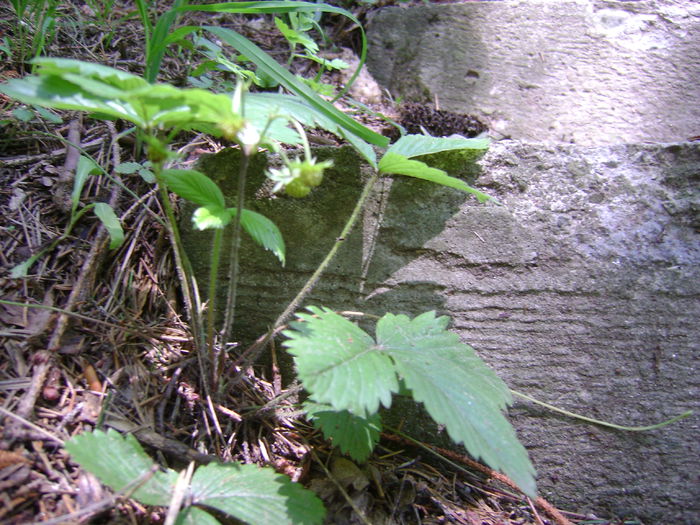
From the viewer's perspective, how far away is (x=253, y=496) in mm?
967

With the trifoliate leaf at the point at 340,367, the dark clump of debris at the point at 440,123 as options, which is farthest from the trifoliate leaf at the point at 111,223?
the dark clump of debris at the point at 440,123

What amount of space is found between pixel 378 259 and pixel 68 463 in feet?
3.09

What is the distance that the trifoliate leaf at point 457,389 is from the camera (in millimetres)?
939

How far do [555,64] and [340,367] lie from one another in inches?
83.8

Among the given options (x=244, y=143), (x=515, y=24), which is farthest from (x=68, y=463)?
(x=515, y=24)

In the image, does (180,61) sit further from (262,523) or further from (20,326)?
(262,523)

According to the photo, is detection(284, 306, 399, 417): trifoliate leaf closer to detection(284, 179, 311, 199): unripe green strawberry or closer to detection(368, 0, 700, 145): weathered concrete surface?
detection(284, 179, 311, 199): unripe green strawberry

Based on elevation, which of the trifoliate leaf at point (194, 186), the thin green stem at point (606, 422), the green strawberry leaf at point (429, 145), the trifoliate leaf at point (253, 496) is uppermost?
the green strawberry leaf at point (429, 145)

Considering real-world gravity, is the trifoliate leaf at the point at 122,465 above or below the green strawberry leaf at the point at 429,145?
below

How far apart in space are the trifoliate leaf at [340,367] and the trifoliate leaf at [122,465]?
13.8 inches

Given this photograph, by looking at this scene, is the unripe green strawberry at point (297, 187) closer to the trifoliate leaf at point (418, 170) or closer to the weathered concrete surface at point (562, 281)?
the trifoliate leaf at point (418, 170)

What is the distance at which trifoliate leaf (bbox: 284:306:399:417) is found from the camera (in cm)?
92

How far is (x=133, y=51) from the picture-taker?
6.66 ft

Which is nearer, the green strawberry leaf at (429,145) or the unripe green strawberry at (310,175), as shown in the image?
the unripe green strawberry at (310,175)
